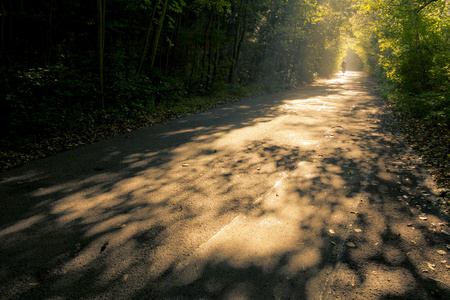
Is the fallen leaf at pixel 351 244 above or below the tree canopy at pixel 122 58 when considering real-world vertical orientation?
below

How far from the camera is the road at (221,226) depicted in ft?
9.86

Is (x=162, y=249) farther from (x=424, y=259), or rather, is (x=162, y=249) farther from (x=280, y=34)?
(x=280, y=34)

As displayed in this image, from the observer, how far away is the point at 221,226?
13.4 ft

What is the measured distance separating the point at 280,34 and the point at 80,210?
3066cm

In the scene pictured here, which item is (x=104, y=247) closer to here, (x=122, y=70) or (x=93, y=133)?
(x=93, y=133)

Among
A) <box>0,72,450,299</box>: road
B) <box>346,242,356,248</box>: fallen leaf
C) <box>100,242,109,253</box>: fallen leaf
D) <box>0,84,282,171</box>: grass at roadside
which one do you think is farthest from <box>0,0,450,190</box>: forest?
<box>100,242,109,253</box>: fallen leaf

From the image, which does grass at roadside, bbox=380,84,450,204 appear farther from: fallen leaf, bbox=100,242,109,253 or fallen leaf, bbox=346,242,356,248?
fallen leaf, bbox=100,242,109,253

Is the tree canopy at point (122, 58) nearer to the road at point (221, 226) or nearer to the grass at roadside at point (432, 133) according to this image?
the grass at roadside at point (432, 133)

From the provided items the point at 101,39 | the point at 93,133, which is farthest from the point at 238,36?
the point at 93,133

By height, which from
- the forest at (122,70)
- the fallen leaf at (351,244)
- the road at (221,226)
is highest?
the forest at (122,70)

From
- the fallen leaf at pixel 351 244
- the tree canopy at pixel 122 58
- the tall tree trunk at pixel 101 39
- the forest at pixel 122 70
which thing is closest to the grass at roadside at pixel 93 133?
the forest at pixel 122 70

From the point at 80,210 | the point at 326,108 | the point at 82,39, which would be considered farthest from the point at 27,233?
the point at 326,108

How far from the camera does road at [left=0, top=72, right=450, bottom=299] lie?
3.01m

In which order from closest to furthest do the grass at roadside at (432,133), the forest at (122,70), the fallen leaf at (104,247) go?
the fallen leaf at (104,247)
the grass at roadside at (432,133)
the forest at (122,70)
